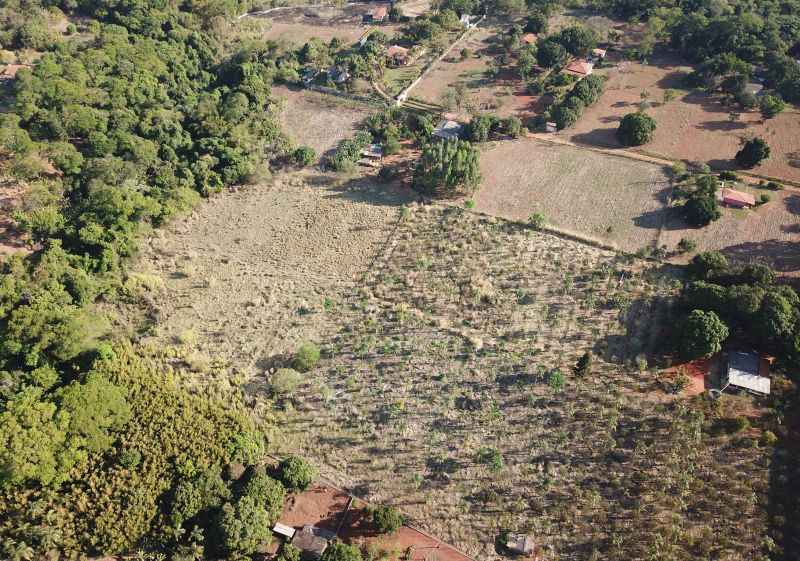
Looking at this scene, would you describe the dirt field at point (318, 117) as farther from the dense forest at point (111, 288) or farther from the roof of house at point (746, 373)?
the roof of house at point (746, 373)

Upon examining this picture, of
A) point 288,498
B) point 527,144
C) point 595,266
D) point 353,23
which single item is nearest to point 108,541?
point 288,498

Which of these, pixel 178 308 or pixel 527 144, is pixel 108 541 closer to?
pixel 178 308

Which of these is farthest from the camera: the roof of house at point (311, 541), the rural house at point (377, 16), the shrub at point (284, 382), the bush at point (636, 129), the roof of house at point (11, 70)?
the rural house at point (377, 16)

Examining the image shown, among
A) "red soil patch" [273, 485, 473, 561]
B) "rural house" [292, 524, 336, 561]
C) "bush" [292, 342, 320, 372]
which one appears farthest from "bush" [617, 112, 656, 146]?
"rural house" [292, 524, 336, 561]

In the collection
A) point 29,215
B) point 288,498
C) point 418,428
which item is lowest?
point 288,498

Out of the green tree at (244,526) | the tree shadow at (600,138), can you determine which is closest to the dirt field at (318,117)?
the tree shadow at (600,138)

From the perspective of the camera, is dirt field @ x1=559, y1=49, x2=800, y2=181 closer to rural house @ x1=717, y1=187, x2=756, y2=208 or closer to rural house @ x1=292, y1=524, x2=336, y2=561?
rural house @ x1=717, y1=187, x2=756, y2=208

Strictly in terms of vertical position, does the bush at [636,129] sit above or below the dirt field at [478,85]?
below
